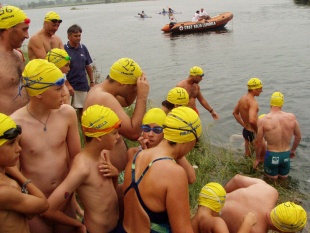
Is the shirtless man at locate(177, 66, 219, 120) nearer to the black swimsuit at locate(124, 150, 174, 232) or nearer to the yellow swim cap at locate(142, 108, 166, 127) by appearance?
the yellow swim cap at locate(142, 108, 166, 127)

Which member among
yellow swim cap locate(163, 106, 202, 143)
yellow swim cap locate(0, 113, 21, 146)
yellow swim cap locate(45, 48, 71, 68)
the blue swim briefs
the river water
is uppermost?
yellow swim cap locate(0, 113, 21, 146)

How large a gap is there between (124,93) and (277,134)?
3.86 m

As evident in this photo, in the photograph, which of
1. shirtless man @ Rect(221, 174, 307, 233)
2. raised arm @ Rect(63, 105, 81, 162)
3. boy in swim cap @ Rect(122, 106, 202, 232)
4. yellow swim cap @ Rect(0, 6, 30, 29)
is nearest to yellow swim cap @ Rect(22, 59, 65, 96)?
raised arm @ Rect(63, 105, 81, 162)

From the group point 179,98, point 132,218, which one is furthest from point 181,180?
point 179,98

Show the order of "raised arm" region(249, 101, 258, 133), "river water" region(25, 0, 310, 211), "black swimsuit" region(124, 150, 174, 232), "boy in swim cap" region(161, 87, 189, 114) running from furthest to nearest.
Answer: "river water" region(25, 0, 310, 211) < "raised arm" region(249, 101, 258, 133) < "boy in swim cap" region(161, 87, 189, 114) < "black swimsuit" region(124, 150, 174, 232)

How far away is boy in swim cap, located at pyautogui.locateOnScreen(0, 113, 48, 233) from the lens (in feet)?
7.79

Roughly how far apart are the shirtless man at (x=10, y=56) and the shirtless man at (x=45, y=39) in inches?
88.8

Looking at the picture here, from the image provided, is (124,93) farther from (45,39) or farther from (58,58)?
(45,39)

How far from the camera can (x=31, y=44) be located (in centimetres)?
639

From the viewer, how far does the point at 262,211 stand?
154 inches

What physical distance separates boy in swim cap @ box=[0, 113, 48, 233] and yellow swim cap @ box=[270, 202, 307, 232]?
246 centimetres

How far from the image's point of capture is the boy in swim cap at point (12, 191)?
237 cm

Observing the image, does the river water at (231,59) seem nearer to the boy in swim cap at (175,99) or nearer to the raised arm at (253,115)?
the raised arm at (253,115)

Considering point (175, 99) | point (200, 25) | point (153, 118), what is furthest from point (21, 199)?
point (200, 25)
